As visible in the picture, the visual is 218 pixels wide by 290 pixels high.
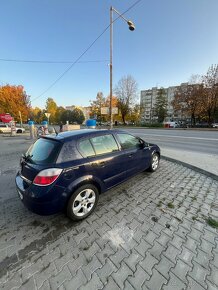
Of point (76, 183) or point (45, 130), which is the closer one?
point (76, 183)

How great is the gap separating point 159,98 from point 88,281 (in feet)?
186

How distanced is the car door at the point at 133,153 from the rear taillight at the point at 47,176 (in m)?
1.68

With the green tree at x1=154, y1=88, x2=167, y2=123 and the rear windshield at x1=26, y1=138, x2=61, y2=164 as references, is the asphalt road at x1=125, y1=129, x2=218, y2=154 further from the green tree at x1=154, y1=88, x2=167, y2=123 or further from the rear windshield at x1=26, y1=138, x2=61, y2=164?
the green tree at x1=154, y1=88, x2=167, y2=123

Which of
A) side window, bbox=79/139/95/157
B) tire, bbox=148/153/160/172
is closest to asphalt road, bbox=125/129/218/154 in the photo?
tire, bbox=148/153/160/172

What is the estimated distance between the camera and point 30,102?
99.6 feet

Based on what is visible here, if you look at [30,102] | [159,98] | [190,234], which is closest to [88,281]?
[190,234]

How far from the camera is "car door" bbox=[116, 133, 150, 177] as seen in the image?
11.8ft

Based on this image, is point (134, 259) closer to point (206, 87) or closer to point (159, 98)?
point (206, 87)

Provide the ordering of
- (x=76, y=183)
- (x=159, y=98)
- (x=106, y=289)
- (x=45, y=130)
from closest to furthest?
(x=106, y=289)
(x=76, y=183)
(x=45, y=130)
(x=159, y=98)

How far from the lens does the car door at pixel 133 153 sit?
11.8 feet

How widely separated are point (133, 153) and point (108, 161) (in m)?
0.94

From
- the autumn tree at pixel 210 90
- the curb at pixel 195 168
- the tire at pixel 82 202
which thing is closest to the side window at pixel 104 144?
the tire at pixel 82 202

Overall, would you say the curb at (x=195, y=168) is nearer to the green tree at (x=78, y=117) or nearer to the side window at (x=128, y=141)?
the side window at (x=128, y=141)

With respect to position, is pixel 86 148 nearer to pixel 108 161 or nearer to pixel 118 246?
pixel 108 161
